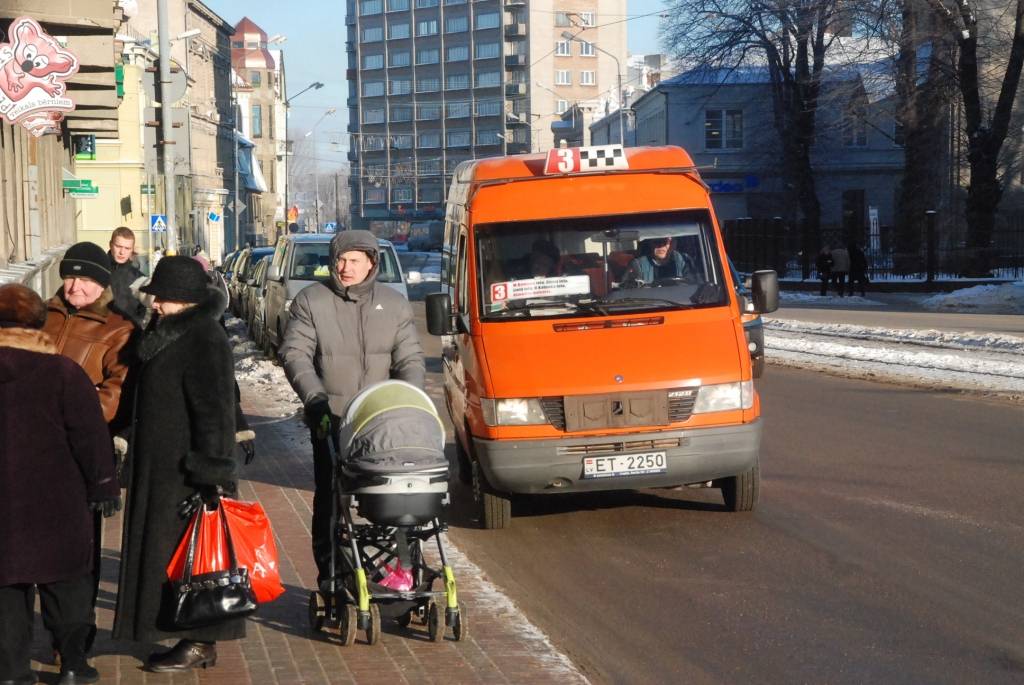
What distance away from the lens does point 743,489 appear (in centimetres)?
961

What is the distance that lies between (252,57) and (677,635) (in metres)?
134

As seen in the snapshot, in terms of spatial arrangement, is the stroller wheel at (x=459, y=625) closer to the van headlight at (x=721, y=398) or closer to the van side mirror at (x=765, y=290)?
the van headlight at (x=721, y=398)

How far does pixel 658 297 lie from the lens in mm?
9719

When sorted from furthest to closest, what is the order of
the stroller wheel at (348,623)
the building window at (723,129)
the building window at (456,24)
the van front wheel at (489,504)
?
1. the building window at (456,24)
2. the building window at (723,129)
3. the van front wheel at (489,504)
4. the stroller wheel at (348,623)

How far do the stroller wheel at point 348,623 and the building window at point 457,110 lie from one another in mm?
142407

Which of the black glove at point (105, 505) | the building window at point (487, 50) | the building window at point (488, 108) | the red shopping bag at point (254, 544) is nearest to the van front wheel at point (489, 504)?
the red shopping bag at point (254, 544)

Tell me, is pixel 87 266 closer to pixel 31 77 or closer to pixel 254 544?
pixel 254 544

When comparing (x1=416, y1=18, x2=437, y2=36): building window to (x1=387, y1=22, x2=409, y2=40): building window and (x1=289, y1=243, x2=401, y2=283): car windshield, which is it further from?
(x1=289, y1=243, x2=401, y2=283): car windshield

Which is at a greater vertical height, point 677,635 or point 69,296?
point 69,296

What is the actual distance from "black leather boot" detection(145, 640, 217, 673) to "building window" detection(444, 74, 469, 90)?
472 feet

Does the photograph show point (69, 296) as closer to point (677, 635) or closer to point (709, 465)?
point (677, 635)

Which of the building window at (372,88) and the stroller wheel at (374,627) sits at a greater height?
the building window at (372,88)

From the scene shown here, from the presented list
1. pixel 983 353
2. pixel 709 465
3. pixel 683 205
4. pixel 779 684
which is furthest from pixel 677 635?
pixel 983 353

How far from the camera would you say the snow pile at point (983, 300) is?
36.1 m
